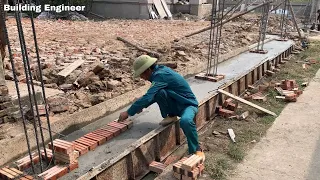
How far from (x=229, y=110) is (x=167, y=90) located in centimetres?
253

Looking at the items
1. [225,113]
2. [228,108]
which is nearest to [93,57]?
[228,108]

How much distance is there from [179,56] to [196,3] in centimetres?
1759

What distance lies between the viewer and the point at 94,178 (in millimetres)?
3725

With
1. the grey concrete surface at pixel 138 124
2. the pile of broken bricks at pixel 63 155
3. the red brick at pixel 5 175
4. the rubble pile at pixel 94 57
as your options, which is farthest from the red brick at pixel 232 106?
the red brick at pixel 5 175

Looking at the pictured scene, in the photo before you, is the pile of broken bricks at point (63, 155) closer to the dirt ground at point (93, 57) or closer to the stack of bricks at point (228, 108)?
the dirt ground at point (93, 57)

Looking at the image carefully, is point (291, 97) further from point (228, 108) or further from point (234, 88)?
point (228, 108)

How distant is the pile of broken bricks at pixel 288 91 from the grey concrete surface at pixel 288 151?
1.47 feet

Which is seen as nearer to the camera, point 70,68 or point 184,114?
point 184,114

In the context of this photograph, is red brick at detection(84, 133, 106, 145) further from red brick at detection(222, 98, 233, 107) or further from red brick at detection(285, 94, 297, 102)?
red brick at detection(285, 94, 297, 102)

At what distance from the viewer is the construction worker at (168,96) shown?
15.2ft

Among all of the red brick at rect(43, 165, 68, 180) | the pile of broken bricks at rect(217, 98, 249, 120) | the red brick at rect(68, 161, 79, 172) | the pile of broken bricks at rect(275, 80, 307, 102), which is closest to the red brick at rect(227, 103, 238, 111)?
the pile of broken bricks at rect(217, 98, 249, 120)

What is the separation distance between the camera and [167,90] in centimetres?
485

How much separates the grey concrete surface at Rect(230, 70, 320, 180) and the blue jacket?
132 centimetres

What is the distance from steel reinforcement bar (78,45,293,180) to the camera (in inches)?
155
